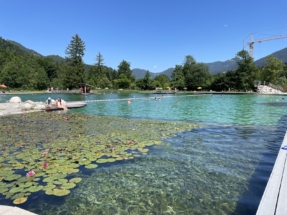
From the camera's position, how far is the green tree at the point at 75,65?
69750 millimetres

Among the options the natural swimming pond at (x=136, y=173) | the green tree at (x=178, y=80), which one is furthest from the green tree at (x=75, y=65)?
the natural swimming pond at (x=136, y=173)

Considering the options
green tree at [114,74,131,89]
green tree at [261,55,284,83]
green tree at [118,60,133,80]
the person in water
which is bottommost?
the person in water

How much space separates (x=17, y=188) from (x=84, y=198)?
1426 mm

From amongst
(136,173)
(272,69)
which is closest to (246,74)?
(272,69)

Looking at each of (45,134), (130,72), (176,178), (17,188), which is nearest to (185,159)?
(176,178)

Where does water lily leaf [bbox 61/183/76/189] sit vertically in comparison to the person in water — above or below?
below

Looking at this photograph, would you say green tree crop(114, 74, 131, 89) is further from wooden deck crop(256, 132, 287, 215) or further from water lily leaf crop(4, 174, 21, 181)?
wooden deck crop(256, 132, 287, 215)

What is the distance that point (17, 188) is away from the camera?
167 inches

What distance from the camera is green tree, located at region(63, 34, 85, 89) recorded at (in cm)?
6975

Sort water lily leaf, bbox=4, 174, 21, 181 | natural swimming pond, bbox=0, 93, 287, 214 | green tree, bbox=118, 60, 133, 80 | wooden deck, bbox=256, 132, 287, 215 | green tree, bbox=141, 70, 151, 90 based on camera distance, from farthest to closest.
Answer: green tree, bbox=118, 60, 133, 80
green tree, bbox=141, 70, 151, 90
water lily leaf, bbox=4, 174, 21, 181
natural swimming pond, bbox=0, 93, 287, 214
wooden deck, bbox=256, 132, 287, 215

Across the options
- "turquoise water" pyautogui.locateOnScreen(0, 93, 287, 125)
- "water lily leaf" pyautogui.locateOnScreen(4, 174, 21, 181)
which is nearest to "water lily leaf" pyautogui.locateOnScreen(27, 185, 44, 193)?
"water lily leaf" pyautogui.locateOnScreen(4, 174, 21, 181)

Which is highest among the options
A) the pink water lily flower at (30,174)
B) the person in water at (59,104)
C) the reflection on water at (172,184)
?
the person in water at (59,104)

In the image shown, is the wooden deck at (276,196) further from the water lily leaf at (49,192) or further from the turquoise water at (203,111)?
the turquoise water at (203,111)

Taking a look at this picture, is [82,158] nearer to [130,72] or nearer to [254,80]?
[254,80]
